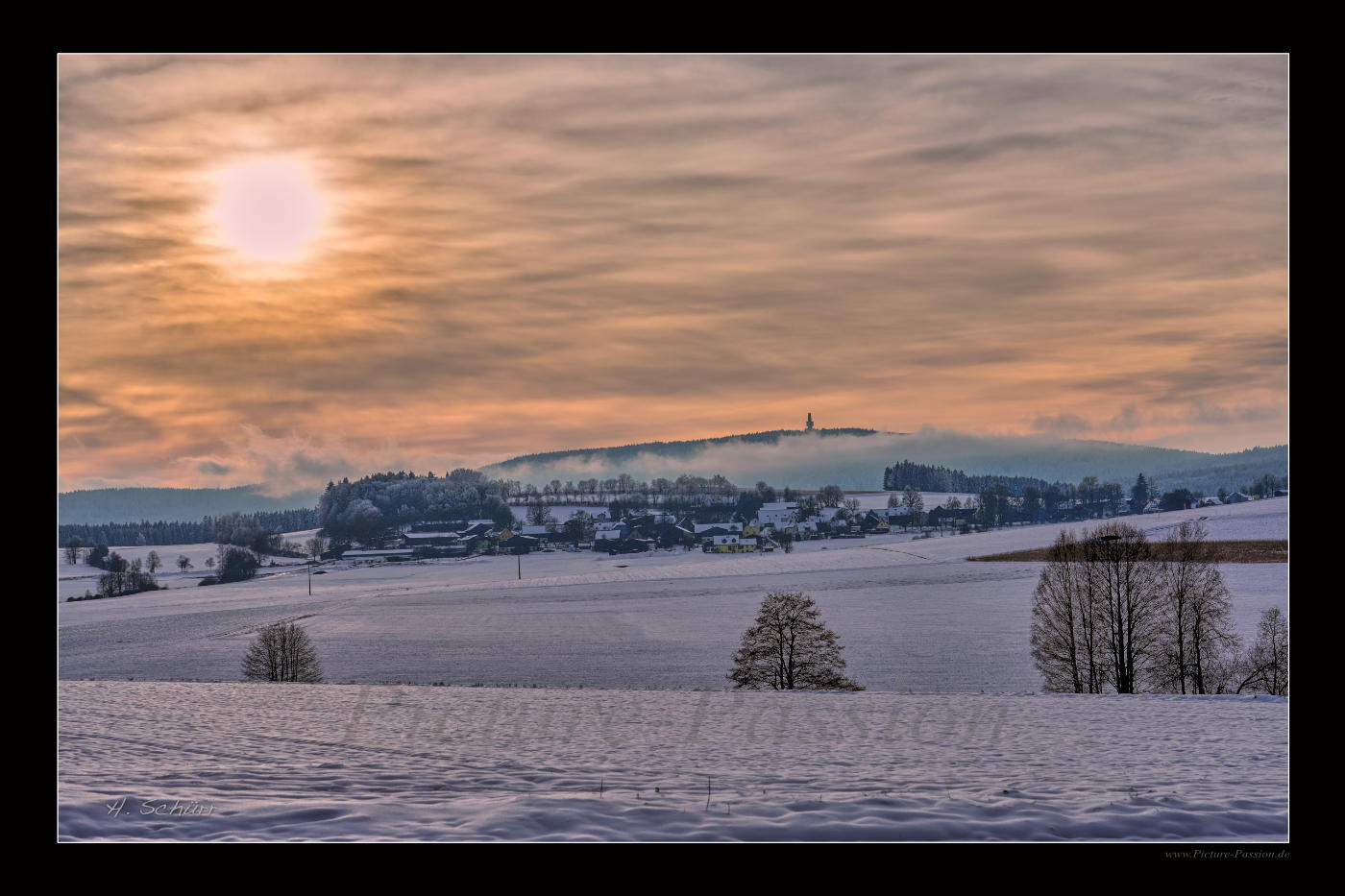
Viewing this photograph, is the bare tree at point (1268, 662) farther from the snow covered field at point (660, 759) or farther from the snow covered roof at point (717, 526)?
the snow covered roof at point (717, 526)

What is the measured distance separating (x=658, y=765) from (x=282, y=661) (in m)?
39.3

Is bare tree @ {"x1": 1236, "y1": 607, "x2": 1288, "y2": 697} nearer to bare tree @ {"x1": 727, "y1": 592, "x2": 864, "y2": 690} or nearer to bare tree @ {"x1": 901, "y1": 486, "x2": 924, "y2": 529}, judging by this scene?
bare tree @ {"x1": 727, "y1": 592, "x2": 864, "y2": 690}

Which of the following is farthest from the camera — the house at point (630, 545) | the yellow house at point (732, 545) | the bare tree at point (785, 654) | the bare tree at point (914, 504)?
the bare tree at point (914, 504)

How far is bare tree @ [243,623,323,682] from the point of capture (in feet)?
152

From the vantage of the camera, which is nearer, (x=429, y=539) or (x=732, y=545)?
(x=732, y=545)

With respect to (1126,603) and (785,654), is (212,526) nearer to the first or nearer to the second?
(785,654)

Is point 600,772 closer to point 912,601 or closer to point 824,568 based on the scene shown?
point 912,601

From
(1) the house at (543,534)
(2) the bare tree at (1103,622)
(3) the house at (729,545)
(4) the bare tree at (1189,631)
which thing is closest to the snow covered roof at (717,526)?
(3) the house at (729,545)

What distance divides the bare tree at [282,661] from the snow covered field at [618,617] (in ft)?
3.77

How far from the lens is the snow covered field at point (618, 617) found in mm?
44906

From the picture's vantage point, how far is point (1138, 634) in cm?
4119

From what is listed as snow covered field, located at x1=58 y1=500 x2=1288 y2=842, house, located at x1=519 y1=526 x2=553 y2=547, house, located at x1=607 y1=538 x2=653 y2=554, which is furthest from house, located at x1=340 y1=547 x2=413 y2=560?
snow covered field, located at x1=58 y1=500 x2=1288 y2=842

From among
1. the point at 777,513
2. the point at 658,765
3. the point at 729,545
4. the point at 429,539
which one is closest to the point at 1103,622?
the point at 658,765

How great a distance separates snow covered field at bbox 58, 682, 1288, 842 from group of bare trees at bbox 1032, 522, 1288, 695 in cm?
1909
